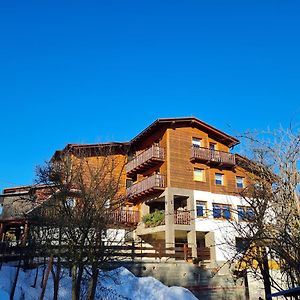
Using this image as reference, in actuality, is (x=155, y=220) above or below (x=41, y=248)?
above

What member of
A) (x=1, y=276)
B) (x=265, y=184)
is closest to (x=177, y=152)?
(x=1, y=276)

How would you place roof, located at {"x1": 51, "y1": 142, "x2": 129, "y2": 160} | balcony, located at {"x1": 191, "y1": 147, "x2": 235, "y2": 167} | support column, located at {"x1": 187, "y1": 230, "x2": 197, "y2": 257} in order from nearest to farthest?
roof, located at {"x1": 51, "y1": 142, "x2": 129, "y2": 160}, support column, located at {"x1": 187, "y1": 230, "x2": 197, "y2": 257}, balcony, located at {"x1": 191, "y1": 147, "x2": 235, "y2": 167}

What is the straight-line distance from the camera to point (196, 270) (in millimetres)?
22000

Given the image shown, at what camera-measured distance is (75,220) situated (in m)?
11.6

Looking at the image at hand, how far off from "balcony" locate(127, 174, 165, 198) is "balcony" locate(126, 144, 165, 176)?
146 centimetres

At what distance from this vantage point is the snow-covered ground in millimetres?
13879

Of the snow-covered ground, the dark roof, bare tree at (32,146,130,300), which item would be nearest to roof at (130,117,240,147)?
the dark roof

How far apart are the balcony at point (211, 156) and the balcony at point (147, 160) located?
268 cm

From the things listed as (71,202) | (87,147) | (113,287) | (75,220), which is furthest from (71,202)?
(87,147)

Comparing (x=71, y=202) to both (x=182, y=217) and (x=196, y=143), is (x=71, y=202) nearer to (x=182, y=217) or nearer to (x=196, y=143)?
(x=182, y=217)

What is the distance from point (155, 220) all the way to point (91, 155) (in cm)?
827

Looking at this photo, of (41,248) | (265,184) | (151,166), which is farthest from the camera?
(151,166)

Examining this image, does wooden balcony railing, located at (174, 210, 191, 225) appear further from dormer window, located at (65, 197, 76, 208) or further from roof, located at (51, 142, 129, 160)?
dormer window, located at (65, 197, 76, 208)

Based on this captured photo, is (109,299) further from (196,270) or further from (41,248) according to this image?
(196,270)
